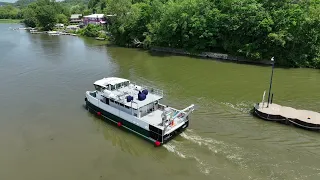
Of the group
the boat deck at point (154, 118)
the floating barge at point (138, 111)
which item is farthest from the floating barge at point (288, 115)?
the boat deck at point (154, 118)

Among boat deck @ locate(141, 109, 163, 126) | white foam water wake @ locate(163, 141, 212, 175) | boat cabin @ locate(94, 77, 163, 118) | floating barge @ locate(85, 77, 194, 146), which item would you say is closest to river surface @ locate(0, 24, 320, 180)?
white foam water wake @ locate(163, 141, 212, 175)

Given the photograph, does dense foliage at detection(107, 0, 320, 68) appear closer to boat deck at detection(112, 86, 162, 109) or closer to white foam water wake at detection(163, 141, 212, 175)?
boat deck at detection(112, 86, 162, 109)

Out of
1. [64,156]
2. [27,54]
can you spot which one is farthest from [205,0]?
[64,156]

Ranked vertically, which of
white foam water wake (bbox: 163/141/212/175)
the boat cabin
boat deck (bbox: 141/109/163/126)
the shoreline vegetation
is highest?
the shoreline vegetation

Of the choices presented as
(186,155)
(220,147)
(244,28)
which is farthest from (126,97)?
(244,28)

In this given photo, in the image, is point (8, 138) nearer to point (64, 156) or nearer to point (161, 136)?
point (64, 156)

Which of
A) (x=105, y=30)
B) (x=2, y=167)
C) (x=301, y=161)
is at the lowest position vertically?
(x=2, y=167)
